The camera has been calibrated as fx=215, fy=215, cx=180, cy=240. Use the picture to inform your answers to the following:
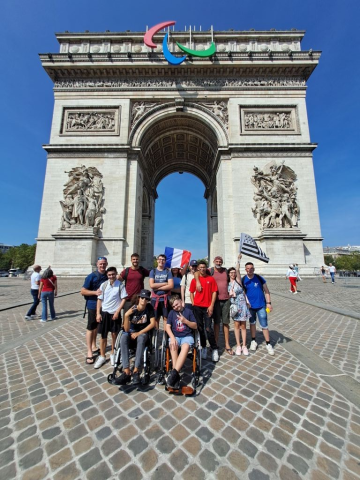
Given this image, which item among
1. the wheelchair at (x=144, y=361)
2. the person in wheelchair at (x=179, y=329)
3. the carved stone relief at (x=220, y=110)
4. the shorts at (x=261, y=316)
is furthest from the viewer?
the carved stone relief at (x=220, y=110)

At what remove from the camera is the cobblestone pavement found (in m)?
1.64

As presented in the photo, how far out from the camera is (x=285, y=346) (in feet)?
13.3

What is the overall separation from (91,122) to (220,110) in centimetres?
992

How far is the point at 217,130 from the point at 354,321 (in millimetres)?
15177

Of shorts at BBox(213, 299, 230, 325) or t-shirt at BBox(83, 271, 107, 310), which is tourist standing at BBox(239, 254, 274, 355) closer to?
shorts at BBox(213, 299, 230, 325)

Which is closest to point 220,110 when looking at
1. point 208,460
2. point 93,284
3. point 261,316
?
point 261,316

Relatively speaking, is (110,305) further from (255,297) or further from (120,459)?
(255,297)

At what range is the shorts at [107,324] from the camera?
3.49 m

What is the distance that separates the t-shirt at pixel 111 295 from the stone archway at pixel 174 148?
47.9 feet

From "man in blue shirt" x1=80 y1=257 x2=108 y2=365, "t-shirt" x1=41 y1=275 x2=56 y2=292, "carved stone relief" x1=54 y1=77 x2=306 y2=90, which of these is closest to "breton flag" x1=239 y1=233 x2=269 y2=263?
"man in blue shirt" x1=80 y1=257 x2=108 y2=365

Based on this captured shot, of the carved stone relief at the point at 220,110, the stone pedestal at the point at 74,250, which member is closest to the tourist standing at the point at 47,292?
the stone pedestal at the point at 74,250

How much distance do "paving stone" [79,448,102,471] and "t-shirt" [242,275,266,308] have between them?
10.3 ft

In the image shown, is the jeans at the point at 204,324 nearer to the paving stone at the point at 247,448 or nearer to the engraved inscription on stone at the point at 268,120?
the paving stone at the point at 247,448

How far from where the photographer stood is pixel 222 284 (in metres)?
4.07
